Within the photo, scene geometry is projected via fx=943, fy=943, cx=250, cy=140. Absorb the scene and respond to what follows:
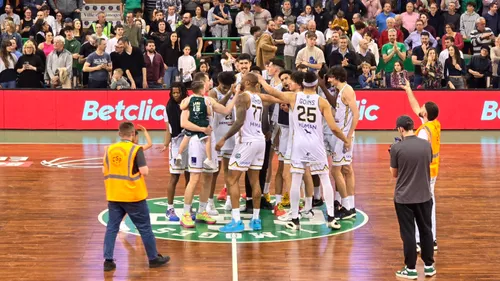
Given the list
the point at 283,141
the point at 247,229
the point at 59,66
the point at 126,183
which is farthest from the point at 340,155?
the point at 59,66

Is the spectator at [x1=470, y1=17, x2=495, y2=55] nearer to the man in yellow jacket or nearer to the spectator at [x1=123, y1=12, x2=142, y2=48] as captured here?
the spectator at [x1=123, y1=12, x2=142, y2=48]

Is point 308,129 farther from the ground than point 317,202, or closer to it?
farther from the ground

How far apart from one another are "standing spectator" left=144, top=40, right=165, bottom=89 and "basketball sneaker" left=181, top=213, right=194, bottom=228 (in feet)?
37.1

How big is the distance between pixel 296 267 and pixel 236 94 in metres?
2.97

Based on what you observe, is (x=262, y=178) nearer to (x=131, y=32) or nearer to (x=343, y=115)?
(x=343, y=115)

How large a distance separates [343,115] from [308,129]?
3.21 feet

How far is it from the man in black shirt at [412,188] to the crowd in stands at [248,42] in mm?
11314

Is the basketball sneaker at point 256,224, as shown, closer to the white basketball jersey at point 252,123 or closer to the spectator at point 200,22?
the white basketball jersey at point 252,123

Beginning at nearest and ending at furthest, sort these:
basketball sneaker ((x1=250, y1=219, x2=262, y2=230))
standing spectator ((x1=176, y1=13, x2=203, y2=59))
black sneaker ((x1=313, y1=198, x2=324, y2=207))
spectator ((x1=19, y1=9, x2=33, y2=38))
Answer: basketball sneaker ((x1=250, y1=219, x2=262, y2=230)) → black sneaker ((x1=313, y1=198, x2=324, y2=207)) → standing spectator ((x1=176, y1=13, x2=203, y2=59)) → spectator ((x1=19, y1=9, x2=33, y2=38))

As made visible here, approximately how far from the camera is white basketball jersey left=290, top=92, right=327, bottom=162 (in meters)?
13.5

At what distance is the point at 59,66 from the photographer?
24.5m

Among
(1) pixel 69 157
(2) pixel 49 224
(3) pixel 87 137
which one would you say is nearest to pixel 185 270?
(2) pixel 49 224

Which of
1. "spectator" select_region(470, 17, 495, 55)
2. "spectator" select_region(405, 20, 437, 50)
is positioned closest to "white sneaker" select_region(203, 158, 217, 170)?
"spectator" select_region(405, 20, 437, 50)

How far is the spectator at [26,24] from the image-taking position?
87.9 ft
